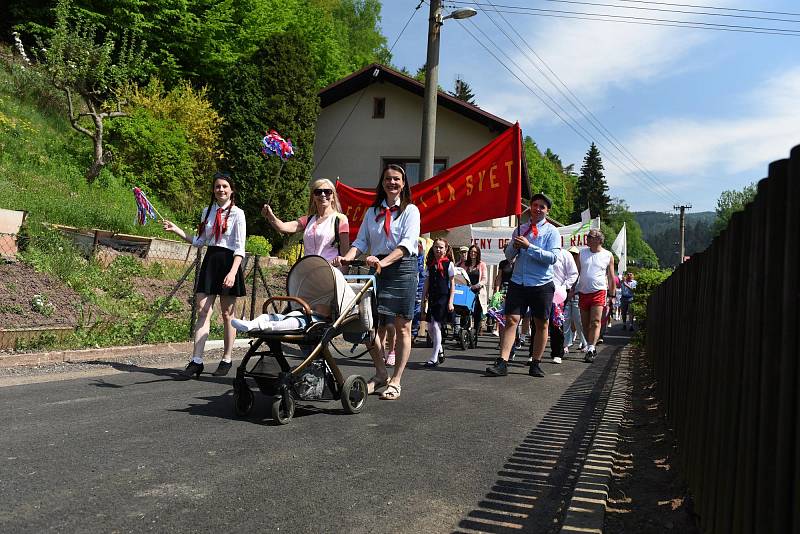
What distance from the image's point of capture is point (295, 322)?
5.12m

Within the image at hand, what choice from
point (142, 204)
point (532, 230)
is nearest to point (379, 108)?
point (142, 204)

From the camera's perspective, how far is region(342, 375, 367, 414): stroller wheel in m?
5.46

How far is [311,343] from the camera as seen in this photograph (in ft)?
17.4

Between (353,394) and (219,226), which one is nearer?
(353,394)

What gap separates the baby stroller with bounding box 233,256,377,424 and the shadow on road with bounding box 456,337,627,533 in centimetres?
155

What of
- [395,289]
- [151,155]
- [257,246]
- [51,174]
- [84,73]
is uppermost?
[84,73]

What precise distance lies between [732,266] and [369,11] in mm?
65441

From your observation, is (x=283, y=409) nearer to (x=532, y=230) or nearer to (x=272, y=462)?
(x=272, y=462)

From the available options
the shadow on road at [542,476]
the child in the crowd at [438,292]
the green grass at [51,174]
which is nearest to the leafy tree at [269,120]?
the green grass at [51,174]

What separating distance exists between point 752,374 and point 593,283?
859 cm

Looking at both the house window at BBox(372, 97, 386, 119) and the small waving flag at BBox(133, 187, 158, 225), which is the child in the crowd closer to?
→ the small waving flag at BBox(133, 187, 158, 225)

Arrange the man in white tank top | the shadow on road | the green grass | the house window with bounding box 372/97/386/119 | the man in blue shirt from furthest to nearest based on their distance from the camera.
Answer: the house window with bounding box 372/97/386/119 < the green grass < the man in white tank top < the man in blue shirt < the shadow on road

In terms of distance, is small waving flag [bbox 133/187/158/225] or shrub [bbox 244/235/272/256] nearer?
small waving flag [bbox 133/187/158/225]

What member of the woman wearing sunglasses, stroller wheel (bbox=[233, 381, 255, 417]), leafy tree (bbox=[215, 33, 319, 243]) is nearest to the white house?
leafy tree (bbox=[215, 33, 319, 243])
